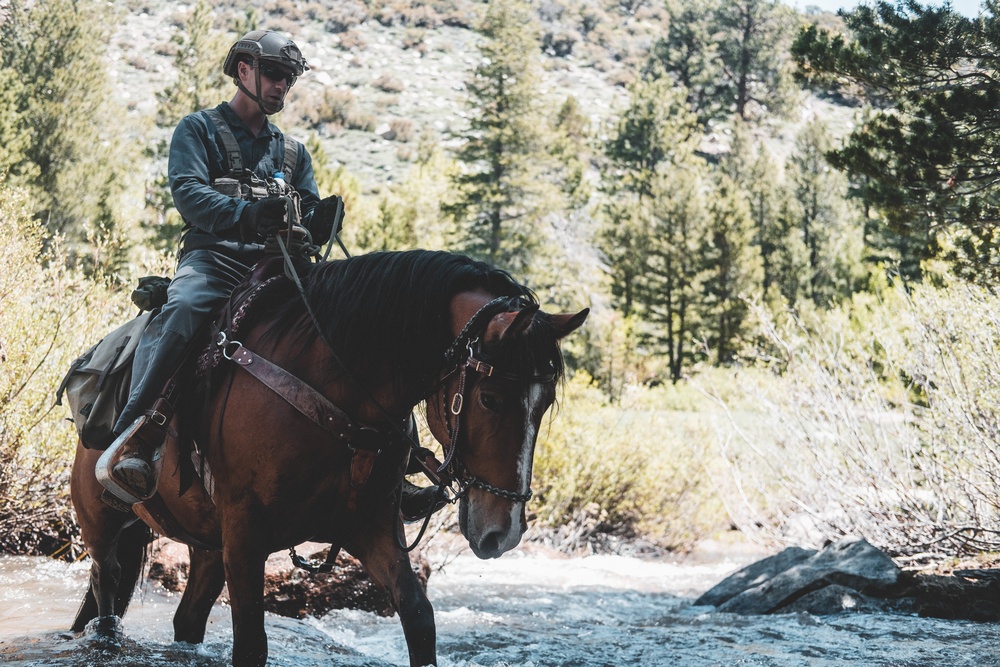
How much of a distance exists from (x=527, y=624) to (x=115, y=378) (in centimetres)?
448

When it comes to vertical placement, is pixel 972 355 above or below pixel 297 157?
below

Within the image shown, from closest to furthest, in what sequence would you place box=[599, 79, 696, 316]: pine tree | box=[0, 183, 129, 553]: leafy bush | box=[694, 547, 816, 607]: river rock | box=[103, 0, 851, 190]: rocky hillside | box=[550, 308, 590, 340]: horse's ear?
box=[550, 308, 590, 340]: horse's ear → box=[0, 183, 129, 553]: leafy bush → box=[694, 547, 816, 607]: river rock → box=[599, 79, 696, 316]: pine tree → box=[103, 0, 851, 190]: rocky hillside

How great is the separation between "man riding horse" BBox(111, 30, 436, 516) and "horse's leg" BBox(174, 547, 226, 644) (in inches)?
37.1

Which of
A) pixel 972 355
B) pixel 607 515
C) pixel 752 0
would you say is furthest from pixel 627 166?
pixel 972 355

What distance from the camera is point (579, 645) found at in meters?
6.06

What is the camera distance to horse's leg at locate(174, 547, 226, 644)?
4.30m

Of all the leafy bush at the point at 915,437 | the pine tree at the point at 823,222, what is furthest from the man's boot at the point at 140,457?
the pine tree at the point at 823,222

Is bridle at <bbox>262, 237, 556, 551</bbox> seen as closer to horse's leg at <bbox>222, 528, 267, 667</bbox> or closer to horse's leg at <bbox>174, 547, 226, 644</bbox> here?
horse's leg at <bbox>222, 528, 267, 667</bbox>

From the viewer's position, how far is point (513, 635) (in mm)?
6570

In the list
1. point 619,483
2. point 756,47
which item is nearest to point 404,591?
point 619,483

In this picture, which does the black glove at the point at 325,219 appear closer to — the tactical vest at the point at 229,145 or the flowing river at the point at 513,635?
the tactical vest at the point at 229,145

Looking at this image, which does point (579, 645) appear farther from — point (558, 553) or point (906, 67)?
point (558, 553)

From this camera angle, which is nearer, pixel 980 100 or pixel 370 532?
pixel 370 532

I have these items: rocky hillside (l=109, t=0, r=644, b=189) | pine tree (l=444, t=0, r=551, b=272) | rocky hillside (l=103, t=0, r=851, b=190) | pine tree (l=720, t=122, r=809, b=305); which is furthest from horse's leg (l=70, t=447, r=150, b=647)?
rocky hillside (l=109, t=0, r=644, b=189)
